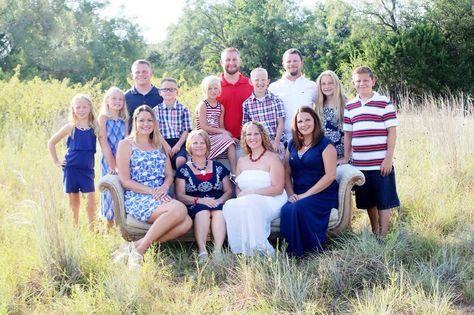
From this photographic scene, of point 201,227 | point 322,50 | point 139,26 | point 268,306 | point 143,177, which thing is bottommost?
point 268,306

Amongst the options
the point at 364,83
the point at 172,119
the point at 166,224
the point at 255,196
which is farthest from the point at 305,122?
the point at 166,224

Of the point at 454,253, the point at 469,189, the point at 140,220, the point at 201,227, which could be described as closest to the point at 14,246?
the point at 140,220

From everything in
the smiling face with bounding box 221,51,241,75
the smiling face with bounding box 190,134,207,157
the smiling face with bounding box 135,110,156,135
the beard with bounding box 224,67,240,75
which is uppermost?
the smiling face with bounding box 221,51,241,75

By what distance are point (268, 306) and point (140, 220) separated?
4.98 feet

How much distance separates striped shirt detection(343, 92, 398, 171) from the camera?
467cm

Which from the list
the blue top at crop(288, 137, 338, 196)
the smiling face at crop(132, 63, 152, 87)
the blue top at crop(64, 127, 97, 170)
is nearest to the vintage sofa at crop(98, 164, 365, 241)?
the blue top at crop(288, 137, 338, 196)

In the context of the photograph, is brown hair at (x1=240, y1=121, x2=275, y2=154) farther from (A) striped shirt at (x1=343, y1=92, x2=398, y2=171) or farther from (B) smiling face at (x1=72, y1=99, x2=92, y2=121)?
(B) smiling face at (x1=72, y1=99, x2=92, y2=121)

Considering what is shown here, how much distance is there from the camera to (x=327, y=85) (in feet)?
16.4

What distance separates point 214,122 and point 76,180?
140 cm

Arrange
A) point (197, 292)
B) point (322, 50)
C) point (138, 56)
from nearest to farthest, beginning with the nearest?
point (197, 292) → point (322, 50) → point (138, 56)

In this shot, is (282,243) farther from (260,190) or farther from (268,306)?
(268,306)

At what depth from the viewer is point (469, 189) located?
5.95 metres

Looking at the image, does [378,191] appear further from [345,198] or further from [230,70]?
[230,70]

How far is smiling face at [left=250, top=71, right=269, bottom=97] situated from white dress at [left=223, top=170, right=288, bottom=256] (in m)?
1.16
